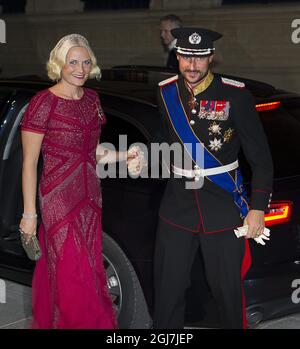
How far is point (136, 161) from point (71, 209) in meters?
0.41

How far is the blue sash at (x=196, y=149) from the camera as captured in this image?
432cm

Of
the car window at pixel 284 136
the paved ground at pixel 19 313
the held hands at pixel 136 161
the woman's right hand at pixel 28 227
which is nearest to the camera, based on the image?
the woman's right hand at pixel 28 227

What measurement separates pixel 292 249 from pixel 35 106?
1479mm

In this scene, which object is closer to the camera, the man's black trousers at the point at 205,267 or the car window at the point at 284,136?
the man's black trousers at the point at 205,267

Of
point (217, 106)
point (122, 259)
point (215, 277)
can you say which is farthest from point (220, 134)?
point (122, 259)

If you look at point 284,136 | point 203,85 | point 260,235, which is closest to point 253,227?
point 260,235

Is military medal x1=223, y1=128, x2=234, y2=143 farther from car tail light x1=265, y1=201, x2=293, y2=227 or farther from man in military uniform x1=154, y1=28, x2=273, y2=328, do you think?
car tail light x1=265, y1=201, x2=293, y2=227

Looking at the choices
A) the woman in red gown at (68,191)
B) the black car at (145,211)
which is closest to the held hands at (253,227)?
the black car at (145,211)

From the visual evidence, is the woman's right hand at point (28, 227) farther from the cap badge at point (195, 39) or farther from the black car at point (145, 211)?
the cap badge at point (195, 39)

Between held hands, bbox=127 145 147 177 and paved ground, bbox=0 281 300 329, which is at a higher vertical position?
held hands, bbox=127 145 147 177

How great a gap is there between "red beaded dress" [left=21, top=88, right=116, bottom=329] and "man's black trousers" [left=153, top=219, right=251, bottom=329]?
0.36m

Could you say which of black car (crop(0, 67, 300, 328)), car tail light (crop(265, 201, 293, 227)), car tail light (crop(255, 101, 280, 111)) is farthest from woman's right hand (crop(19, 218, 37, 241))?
car tail light (crop(255, 101, 280, 111))

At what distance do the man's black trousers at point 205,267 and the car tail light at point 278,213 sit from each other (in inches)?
9.1

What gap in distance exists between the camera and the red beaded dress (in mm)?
4461
